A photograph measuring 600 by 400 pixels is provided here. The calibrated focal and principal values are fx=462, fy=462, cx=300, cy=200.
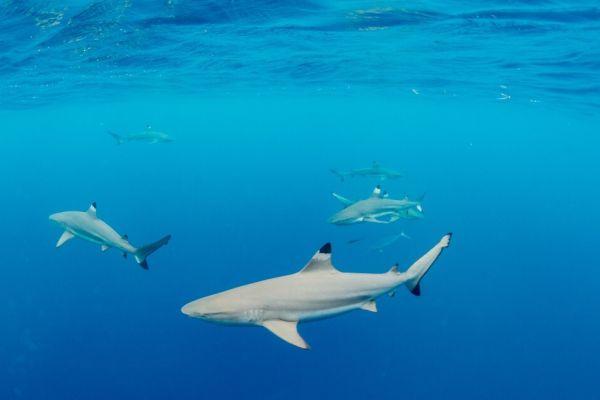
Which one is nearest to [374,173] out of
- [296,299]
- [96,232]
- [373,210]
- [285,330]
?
[373,210]

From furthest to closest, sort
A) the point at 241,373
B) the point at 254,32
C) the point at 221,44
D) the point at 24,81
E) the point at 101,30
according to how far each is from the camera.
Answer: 1. the point at 24,81
2. the point at 221,44
3. the point at 254,32
4. the point at 101,30
5. the point at 241,373

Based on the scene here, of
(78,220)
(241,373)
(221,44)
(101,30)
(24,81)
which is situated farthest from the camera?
(24,81)

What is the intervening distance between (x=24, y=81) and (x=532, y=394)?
33.6 metres

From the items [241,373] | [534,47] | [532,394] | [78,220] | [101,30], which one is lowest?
[532,394]

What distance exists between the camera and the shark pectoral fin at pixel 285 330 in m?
5.93

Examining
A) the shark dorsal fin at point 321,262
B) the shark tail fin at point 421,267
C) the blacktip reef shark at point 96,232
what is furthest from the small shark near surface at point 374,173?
the shark dorsal fin at point 321,262

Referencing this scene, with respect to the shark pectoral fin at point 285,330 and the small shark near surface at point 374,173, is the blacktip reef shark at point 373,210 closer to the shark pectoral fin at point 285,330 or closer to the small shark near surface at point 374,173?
the small shark near surface at point 374,173

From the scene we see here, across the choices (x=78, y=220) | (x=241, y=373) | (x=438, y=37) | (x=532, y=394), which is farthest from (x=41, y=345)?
(x=438, y=37)

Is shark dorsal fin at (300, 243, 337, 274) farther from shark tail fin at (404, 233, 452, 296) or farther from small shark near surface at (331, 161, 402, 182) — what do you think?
small shark near surface at (331, 161, 402, 182)

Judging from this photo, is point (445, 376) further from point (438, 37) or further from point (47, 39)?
point (47, 39)

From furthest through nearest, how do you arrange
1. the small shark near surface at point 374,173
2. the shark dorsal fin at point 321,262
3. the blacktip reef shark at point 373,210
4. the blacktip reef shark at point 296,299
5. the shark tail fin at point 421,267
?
the small shark near surface at point 374,173, the blacktip reef shark at point 373,210, the shark tail fin at point 421,267, the shark dorsal fin at point 321,262, the blacktip reef shark at point 296,299

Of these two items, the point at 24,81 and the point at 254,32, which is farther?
the point at 24,81

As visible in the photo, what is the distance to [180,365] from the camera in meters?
16.0

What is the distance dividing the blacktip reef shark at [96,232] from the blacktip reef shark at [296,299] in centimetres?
302
